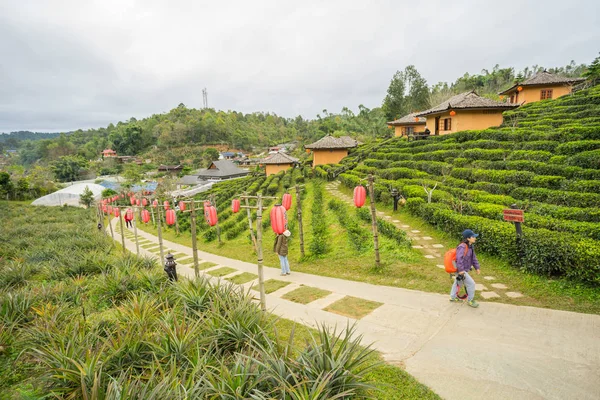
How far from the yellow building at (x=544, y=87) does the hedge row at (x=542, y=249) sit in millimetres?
28050

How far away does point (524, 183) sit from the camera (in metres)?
12.6

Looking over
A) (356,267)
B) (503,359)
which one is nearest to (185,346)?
(503,359)

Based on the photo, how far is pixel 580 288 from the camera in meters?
6.06

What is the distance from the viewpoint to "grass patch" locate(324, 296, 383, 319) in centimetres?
626

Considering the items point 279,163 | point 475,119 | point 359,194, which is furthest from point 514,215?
point 279,163

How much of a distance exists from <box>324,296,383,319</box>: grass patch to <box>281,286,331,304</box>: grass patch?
0.66 meters

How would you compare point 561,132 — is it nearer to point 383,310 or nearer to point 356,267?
point 356,267

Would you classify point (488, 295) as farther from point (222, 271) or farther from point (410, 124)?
point (410, 124)

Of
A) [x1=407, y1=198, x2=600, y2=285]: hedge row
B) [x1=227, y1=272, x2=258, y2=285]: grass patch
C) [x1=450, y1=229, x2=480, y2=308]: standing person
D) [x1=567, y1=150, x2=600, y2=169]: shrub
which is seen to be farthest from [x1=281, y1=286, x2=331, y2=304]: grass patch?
[x1=567, y1=150, x2=600, y2=169]: shrub

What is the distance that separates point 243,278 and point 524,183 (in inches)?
479

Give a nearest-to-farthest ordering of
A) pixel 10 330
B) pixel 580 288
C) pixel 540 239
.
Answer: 1. pixel 10 330
2. pixel 580 288
3. pixel 540 239

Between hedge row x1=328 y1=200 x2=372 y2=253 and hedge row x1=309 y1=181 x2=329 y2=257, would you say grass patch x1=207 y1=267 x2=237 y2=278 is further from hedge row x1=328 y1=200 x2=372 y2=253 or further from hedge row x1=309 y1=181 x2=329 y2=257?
hedge row x1=328 y1=200 x2=372 y2=253

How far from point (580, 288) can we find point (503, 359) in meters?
3.33

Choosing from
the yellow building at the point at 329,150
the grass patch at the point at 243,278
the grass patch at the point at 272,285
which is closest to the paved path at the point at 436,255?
the grass patch at the point at 272,285
